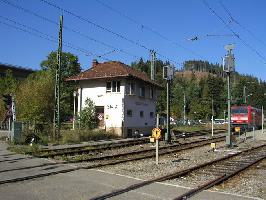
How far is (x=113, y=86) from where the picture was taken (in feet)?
129

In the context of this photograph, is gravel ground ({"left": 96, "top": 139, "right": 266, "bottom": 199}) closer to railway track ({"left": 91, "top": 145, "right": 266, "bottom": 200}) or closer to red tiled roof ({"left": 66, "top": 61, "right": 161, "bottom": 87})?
railway track ({"left": 91, "top": 145, "right": 266, "bottom": 200})

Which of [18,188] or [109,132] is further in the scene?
[109,132]

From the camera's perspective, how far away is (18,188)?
34.4ft

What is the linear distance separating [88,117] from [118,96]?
3.50 m

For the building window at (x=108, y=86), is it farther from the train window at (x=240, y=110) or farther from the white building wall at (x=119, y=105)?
the train window at (x=240, y=110)

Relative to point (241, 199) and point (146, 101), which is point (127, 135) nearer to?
point (146, 101)

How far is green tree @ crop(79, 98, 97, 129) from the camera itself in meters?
37.0

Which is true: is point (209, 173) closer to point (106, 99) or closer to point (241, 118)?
point (106, 99)

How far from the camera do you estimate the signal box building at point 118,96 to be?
38.2 m

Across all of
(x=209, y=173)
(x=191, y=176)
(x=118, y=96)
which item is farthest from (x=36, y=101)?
(x=191, y=176)

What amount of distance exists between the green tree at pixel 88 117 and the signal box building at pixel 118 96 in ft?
4.79

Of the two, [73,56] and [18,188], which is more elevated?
[73,56]

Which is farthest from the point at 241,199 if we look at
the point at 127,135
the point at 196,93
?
the point at 196,93

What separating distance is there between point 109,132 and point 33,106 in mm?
6905
